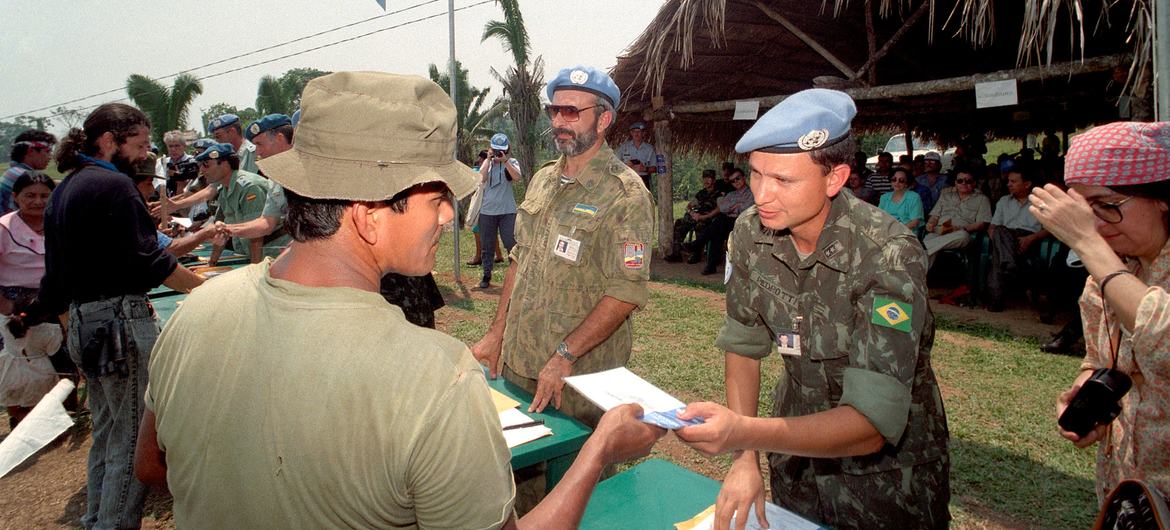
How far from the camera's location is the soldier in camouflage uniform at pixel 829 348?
1476mm

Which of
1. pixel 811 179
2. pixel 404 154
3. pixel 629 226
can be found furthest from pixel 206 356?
pixel 629 226

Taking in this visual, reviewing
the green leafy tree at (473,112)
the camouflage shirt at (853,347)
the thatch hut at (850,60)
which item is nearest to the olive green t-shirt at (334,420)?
the camouflage shirt at (853,347)

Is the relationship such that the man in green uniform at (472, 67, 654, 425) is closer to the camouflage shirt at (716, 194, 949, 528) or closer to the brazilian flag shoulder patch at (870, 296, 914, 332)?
the camouflage shirt at (716, 194, 949, 528)

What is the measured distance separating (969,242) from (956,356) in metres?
2.64

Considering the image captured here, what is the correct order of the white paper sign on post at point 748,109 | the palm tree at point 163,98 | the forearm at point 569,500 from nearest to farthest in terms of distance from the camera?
the forearm at point 569,500 < the white paper sign on post at point 748,109 < the palm tree at point 163,98

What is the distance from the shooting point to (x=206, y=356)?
0.97 meters

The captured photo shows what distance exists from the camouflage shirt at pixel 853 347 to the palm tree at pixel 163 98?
26.3 metres

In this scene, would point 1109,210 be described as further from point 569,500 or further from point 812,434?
point 569,500

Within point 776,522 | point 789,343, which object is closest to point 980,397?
point 789,343

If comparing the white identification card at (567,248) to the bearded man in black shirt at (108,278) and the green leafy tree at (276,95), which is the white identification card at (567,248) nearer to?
the bearded man in black shirt at (108,278)

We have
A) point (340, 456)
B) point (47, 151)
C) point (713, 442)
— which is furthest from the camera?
point (47, 151)

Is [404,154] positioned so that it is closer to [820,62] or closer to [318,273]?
[318,273]

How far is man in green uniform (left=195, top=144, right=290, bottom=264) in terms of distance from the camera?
4.68m

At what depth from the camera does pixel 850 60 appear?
10523 mm
